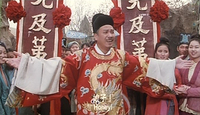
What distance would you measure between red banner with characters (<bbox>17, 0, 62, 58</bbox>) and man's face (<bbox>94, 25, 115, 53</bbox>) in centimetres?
119

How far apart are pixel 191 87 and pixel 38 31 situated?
7.06 ft

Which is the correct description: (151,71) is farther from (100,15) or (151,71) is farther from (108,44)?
(100,15)

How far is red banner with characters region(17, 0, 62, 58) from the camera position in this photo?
3.90 metres

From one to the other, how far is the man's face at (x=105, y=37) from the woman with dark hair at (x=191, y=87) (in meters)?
0.90

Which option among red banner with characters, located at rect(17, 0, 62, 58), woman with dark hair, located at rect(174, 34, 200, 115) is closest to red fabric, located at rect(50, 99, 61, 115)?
red banner with characters, located at rect(17, 0, 62, 58)

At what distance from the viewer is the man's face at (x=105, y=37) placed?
2826 millimetres

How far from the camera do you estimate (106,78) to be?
280cm

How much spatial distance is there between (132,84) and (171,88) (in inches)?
16.7

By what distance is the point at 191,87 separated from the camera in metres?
3.10

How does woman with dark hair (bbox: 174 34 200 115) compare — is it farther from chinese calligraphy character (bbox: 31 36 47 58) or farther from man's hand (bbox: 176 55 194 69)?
chinese calligraphy character (bbox: 31 36 47 58)

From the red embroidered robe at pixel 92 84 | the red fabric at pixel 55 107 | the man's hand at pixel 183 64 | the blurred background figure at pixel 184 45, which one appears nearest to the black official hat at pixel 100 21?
the red embroidered robe at pixel 92 84

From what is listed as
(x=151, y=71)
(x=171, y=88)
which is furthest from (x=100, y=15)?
(x=171, y=88)

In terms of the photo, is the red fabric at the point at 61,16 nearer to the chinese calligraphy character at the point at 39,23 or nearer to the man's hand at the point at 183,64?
the chinese calligraphy character at the point at 39,23

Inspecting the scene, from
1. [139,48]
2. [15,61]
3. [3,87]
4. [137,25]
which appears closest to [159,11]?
[137,25]
